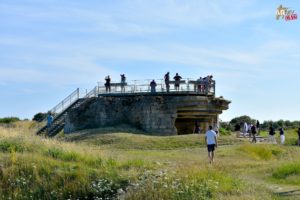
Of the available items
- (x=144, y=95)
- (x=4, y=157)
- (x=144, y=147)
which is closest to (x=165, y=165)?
(x=4, y=157)

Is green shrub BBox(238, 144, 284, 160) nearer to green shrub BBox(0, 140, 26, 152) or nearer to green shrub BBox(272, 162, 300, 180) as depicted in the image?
green shrub BBox(272, 162, 300, 180)

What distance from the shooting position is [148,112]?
39.9 meters

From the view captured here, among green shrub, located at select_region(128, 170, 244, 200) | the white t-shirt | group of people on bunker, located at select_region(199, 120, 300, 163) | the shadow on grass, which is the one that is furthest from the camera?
the shadow on grass

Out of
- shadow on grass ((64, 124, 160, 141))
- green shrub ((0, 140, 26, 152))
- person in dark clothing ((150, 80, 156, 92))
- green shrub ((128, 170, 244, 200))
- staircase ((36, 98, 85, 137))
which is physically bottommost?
green shrub ((128, 170, 244, 200))

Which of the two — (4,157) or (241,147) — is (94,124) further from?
(4,157)

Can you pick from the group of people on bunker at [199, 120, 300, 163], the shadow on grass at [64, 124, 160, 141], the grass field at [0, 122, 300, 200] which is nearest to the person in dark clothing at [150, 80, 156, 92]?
the shadow on grass at [64, 124, 160, 141]

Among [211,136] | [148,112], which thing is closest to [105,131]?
[148,112]

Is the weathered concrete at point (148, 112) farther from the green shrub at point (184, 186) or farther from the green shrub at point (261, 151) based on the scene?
the green shrub at point (184, 186)

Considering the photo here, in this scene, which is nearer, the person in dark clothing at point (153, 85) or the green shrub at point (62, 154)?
the green shrub at point (62, 154)

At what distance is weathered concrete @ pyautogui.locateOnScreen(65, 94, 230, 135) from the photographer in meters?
39.8

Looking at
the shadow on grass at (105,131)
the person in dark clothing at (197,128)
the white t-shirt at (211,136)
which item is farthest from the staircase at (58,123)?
the white t-shirt at (211,136)

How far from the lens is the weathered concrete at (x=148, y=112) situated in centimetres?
3978

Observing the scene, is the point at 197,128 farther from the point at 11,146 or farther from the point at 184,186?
the point at 184,186

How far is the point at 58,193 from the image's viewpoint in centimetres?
1756
